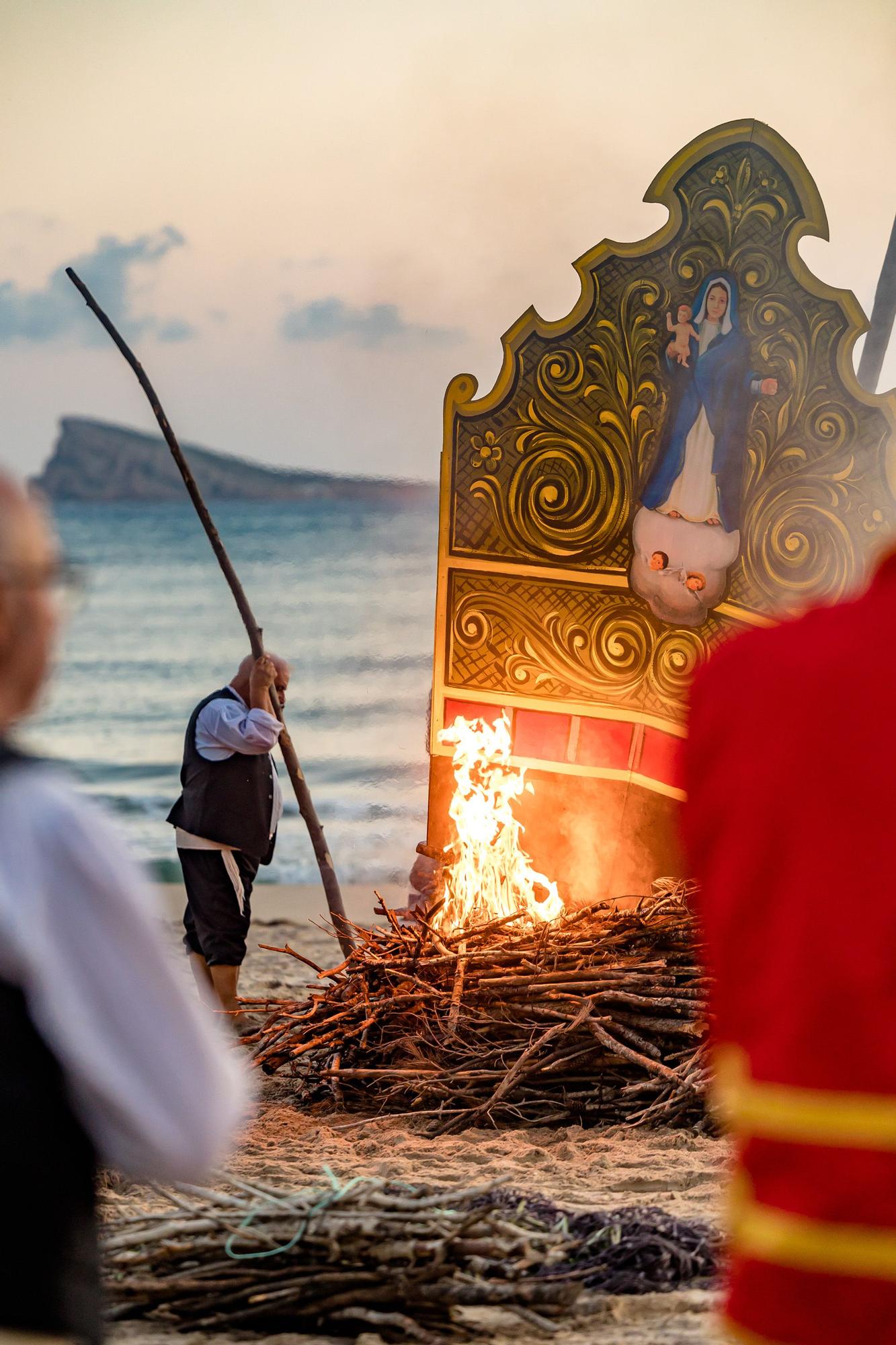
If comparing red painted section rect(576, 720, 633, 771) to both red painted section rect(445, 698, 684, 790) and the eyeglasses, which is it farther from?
the eyeglasses

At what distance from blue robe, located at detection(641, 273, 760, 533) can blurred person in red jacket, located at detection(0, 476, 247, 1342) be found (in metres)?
4.98

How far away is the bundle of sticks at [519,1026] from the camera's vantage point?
15.9ft

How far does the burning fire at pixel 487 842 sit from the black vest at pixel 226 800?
2.89ft

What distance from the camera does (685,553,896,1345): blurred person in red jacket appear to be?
3.98ft

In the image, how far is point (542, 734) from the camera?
6723mm

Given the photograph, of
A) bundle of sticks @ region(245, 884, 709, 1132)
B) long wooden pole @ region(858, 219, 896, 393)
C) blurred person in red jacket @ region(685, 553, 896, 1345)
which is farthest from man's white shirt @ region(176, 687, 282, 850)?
blurred person in red jacket @ region(685, 553, 896, 1345)

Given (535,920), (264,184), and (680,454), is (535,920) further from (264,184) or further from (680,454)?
(264,184)

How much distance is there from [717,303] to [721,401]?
414 mm

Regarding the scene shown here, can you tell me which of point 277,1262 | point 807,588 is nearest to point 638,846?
point 807,588

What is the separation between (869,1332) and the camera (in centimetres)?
122

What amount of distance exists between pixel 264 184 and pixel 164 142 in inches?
31.6

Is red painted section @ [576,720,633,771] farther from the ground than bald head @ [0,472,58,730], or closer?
farther from the ground

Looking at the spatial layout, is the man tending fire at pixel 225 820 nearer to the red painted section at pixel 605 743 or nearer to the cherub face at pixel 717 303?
the red painted section at pixel 605 743

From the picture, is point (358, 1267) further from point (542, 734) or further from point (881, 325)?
point (881, 325)
